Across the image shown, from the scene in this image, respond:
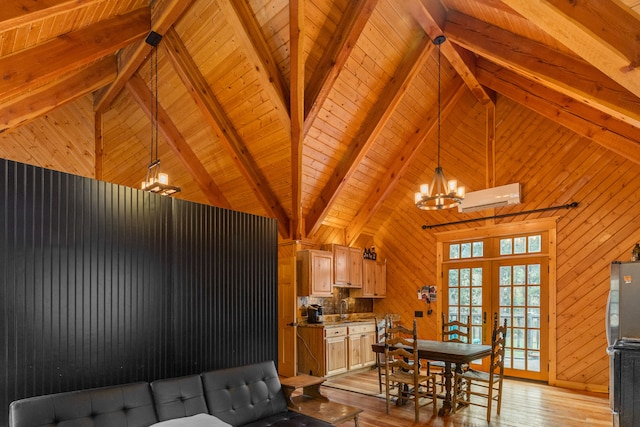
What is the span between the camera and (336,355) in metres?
6.32

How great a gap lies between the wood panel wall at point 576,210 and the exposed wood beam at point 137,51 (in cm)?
516

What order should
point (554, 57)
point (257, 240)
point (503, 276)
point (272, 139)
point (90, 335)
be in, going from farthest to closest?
point (503, 276) → point (272, 139) → point (257, 240) → point (554, 57) → point (90, 335)

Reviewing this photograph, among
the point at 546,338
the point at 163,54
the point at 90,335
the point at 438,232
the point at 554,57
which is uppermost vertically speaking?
the point at 163,54

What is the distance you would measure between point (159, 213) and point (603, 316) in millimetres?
6024

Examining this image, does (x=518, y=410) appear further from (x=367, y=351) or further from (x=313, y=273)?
(x=313, y=273)

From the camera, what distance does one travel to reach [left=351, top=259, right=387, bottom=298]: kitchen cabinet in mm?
7559

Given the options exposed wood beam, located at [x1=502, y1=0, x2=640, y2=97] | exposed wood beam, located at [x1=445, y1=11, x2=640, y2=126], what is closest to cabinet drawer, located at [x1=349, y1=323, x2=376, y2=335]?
exposed wood beam, located at [x1=445, y1=11, x2=640, y2=126]

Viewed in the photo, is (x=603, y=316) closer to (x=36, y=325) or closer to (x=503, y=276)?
(x=503, y=276)

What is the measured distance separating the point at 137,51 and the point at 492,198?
609 centimetres

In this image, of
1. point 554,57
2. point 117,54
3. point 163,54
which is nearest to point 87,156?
point 117,54

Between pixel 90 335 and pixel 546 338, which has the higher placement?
pixel 90 335

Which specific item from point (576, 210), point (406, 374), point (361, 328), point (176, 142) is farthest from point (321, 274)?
point (576, 210)

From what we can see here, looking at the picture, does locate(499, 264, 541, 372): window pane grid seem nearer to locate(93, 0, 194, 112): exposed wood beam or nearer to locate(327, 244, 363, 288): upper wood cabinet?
locate(327, 244, 363, 288): upper wood cabinet

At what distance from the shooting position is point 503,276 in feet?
21.3
